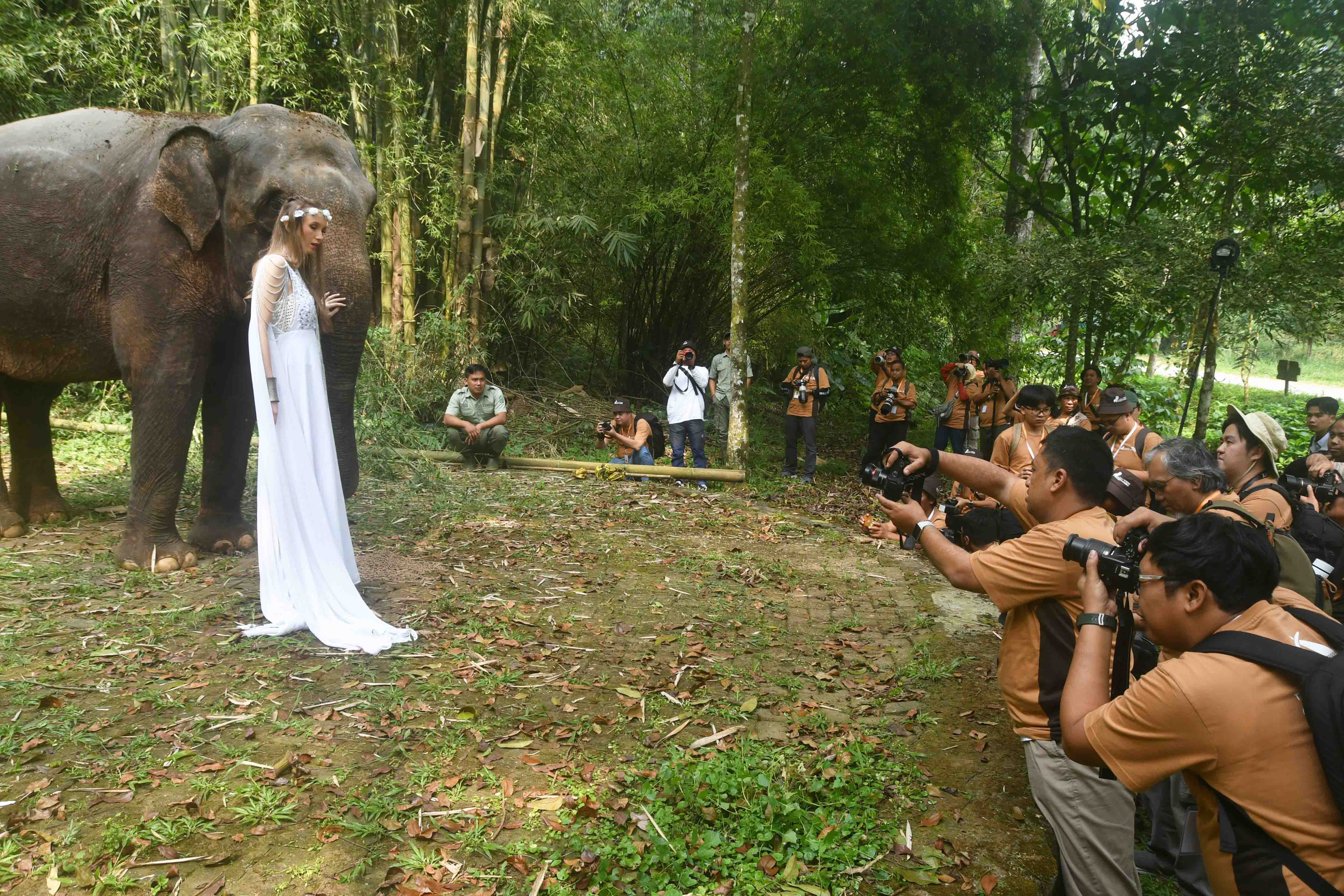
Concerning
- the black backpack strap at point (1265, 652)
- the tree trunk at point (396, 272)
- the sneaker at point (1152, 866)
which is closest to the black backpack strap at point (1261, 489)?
the sneaker at point (1152, 866)

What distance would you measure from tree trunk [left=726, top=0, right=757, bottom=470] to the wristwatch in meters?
8.08

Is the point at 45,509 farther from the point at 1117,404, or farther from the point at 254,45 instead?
the point at 1117,404

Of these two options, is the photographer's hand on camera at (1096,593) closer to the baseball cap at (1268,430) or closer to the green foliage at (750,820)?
the green foliage at (750,820)

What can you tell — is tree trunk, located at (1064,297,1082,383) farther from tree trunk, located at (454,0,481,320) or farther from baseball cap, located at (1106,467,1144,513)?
baseball cap, located at (1106,467,1144,513)

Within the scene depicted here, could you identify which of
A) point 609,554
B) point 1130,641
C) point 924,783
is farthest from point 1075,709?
point 609,554

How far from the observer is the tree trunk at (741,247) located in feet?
32.8

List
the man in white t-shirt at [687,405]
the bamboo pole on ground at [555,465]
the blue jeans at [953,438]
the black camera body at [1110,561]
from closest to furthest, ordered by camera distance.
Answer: the black camera body at [1110,561]
the bamboo pole on ground at [555,465]
the man in white t-shirt at [687,405]
the blue jeans at [953,438]

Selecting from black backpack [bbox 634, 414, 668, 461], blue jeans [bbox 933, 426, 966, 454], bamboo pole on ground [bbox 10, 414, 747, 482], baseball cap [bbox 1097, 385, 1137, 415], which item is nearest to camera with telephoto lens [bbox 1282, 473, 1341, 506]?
baseball cap [bbox 1097, 385, 1137, 415]

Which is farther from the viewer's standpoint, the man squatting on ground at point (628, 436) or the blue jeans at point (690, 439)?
the blue jeans at point (690, 439)

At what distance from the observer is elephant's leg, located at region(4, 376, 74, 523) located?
21.8 ft

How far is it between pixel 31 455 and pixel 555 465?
186 inches

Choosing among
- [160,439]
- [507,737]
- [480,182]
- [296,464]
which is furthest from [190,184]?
[480,182]

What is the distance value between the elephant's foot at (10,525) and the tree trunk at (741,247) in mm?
6767

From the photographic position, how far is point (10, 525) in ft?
20.7
